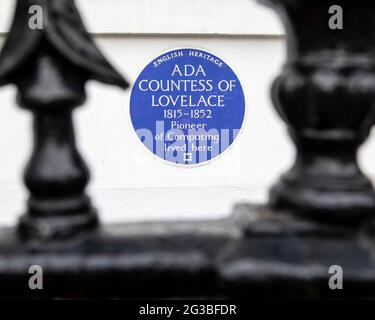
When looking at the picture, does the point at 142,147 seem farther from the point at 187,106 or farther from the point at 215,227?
the point at 215,227

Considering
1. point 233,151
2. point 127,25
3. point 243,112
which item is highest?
point 127,25

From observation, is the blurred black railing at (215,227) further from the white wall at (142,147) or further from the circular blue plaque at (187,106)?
the white wall at (142,147)

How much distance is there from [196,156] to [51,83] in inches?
133

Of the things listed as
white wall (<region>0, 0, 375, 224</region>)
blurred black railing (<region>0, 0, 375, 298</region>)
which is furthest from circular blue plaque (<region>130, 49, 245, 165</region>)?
blurred black railing (<region>0, 0, 375, 298</region>)

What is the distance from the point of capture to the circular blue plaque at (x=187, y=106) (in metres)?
3.80

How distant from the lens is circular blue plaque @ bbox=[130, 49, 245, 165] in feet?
12.5

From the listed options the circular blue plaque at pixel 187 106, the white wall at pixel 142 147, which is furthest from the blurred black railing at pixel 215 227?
the white wall at pixel 142 147

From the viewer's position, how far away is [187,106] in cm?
379

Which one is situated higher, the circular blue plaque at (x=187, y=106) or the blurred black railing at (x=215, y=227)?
the circular blue plaque at (x=187, y=106)

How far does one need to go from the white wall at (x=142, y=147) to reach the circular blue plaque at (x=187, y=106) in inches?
2.5

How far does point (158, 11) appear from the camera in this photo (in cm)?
385
